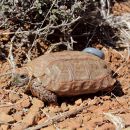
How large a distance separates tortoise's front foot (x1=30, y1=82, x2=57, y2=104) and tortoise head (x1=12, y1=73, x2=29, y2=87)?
92mm

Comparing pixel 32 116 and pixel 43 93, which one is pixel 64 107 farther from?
pixel 32 116

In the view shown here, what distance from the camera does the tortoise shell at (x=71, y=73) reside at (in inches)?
151

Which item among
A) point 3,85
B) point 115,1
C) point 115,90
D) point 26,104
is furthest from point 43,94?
point 115,1

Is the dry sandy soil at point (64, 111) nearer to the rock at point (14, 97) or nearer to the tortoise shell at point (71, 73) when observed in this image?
the rock at point (14, 97)

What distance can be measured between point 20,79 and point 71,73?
0.46m

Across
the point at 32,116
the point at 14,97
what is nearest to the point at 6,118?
the point at 32,116

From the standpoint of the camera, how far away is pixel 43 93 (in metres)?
3.82

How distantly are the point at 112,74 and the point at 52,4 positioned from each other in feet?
3.11

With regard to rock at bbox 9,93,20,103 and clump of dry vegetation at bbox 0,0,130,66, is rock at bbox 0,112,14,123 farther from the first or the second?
clump of dry vegetation at bbox 0,0,130,66

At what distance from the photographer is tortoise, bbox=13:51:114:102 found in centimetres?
383

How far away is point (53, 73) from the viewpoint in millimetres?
3852

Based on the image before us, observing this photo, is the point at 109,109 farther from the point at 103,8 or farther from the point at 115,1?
the point at 115,1

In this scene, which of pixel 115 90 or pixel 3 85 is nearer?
pixel 3 85

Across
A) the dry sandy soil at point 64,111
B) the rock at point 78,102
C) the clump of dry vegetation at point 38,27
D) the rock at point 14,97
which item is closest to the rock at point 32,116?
the dry sandy soil at point 64,111
